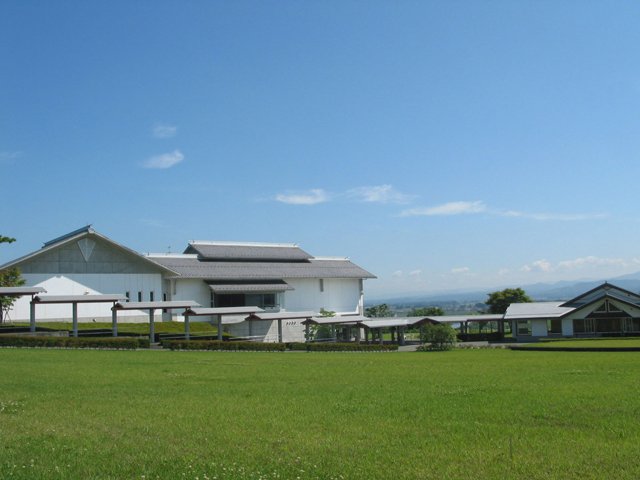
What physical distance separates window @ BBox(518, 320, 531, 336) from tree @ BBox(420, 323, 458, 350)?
1752 cm

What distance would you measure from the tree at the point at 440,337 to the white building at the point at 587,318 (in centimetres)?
1542

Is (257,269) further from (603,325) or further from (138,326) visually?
(603,325)

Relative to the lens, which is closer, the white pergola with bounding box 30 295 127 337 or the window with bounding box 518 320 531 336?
the white pergola with bounding box 30 295 127 337

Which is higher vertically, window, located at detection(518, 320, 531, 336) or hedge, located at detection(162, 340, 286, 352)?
hedge, located at detection(162, 340, 286, 352)

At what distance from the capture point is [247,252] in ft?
197

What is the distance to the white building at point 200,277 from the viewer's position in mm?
43156

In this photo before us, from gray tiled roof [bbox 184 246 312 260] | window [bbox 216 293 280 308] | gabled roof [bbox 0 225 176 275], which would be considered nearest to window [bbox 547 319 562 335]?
window [bbox 216 293 280 308]

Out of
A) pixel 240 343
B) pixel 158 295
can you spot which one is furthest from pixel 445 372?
pixel 158 295

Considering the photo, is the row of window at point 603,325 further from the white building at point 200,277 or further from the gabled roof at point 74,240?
the gabled roof at point 74,240

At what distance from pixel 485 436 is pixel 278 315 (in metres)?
31.3

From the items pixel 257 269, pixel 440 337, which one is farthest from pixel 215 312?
pixel 257 269

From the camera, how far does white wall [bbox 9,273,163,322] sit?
4197cm

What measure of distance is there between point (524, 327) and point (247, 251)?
29540mm

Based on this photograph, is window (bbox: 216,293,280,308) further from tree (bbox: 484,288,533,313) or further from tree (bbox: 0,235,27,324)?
tree (bbox: 484,288,533,313)
